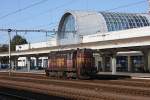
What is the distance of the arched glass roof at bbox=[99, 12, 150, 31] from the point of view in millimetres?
103856

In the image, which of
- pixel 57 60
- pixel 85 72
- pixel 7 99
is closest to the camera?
pixel 7 99

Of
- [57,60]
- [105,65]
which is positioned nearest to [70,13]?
[105,65]

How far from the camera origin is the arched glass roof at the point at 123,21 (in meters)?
104

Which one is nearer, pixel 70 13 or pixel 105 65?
pixel 105 65

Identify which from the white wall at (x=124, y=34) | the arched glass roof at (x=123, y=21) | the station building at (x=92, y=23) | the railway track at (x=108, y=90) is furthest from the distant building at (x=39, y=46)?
the railway track at (x=108, y=90)

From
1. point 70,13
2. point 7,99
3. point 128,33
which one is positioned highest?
point 70,13

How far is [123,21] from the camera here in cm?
10556

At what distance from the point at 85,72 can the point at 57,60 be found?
690 centimetres

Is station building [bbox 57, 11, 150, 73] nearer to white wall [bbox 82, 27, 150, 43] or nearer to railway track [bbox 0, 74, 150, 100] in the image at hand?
white wall [bbox 82, 27, 150, 43]

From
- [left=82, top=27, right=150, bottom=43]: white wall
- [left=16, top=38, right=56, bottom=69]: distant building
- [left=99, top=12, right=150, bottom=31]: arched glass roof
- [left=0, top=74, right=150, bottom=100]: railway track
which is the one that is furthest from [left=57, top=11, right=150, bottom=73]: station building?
[left=0, top=74, right=150, bottom=100]: railway track

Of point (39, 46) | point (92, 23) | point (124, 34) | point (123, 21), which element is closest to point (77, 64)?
point (124, 34)

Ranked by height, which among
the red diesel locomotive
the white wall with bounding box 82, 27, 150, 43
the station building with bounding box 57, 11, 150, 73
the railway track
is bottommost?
the railway track

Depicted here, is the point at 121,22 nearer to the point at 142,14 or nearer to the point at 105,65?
the point at 142,14

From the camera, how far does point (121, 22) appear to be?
343 ft
